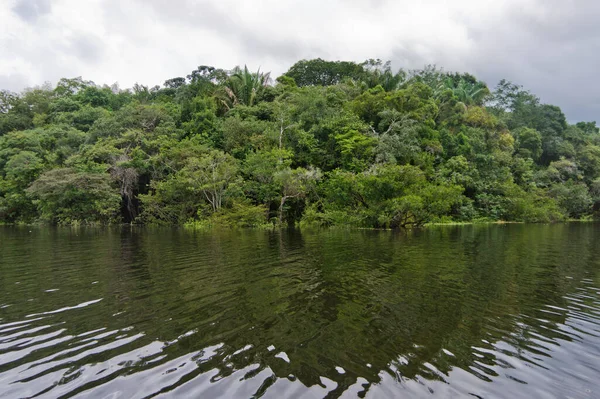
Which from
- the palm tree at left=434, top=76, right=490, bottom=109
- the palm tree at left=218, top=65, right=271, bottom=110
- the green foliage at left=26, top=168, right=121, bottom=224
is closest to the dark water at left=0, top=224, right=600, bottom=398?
the green foliage at left=26, top=168, right=121, bottom=224

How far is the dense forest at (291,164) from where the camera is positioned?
2934cm

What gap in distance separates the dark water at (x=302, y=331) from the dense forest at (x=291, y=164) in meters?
16.9

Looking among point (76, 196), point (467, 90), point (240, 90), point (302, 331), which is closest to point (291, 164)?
point (240, 90)

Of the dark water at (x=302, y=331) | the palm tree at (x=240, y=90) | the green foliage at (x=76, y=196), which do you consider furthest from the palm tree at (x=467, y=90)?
the dark water at (x=302, y=331)

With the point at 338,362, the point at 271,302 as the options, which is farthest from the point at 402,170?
the point at 338,362

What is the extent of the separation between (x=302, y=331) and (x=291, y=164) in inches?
1143

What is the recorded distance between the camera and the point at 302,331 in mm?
5344

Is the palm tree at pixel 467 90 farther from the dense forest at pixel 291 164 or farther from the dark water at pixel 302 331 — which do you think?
the dark water at pixel 302 331

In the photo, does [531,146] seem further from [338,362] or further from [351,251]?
[338,362]

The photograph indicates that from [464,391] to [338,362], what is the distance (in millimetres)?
1356

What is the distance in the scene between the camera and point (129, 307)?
6602mm

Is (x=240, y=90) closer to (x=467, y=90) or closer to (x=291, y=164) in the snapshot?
(x=291, y=164)

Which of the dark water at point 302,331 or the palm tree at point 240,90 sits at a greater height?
the palm tree at point 240,90

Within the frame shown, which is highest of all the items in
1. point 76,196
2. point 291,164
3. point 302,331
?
point 291,164
